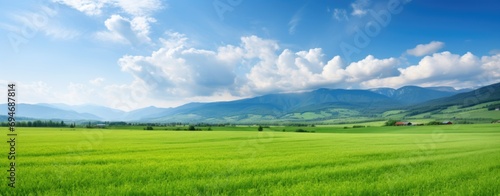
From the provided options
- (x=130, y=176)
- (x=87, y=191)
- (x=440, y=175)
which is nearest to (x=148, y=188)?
(x=87, y=191)

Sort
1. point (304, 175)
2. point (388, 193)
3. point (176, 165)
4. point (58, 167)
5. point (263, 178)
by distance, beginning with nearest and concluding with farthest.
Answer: point (388, 193)
point (263, 178)
point (304, 175)
point (58, 167)
point (176, 165)

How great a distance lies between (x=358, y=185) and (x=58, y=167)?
1204 cm

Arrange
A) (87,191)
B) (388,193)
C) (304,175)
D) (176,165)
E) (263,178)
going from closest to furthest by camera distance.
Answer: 1. (87,191)
2. (388,193)
3. (263,178)
4. (304,175)
5. (176,165)

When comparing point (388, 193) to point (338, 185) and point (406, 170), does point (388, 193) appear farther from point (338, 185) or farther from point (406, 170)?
point (406, 170)

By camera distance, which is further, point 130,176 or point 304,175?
point 304,175

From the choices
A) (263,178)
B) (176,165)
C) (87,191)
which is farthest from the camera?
(176,165)

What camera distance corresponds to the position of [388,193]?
32.5 feet

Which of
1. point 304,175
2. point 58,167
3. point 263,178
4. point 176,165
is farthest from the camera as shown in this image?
point 176,165

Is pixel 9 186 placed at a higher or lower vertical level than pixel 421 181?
higher

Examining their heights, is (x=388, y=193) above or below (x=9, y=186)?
below

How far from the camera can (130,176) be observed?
→ 11.5 metres

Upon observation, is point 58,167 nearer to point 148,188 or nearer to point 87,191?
point 87,191

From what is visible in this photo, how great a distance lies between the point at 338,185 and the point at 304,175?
6.54 ft

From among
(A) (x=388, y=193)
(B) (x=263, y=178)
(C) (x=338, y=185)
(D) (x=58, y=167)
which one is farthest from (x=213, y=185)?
(D) (x=58, y=167)
